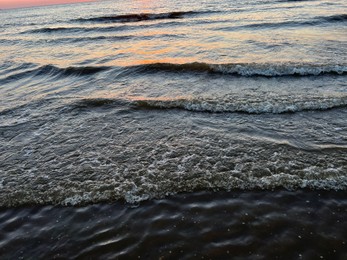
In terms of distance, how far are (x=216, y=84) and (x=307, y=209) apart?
7.98 m

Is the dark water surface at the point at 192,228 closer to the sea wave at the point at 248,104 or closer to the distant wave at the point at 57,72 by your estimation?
the sea wave at the point at 248,104

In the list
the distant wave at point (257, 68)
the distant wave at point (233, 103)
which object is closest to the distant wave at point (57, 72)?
the distant wave at point (257, 68)

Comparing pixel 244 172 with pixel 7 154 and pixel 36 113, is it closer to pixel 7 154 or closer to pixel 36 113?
pixel 7 154

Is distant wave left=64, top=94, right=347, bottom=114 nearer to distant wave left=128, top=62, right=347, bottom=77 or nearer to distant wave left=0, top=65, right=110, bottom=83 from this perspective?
distant wave left=128, top=62, right=347, bottom=77

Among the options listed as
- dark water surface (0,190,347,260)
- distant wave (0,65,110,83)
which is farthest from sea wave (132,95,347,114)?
distant wave (0,65,110,83)

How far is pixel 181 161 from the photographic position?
6.70 m

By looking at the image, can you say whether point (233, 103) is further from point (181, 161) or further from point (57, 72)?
point (57, 72)

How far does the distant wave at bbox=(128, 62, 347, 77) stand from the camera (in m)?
→ 12.4

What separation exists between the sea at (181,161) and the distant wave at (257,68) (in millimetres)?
82

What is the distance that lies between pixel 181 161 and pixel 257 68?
834cm

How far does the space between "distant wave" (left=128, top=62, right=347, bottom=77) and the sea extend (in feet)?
0.27

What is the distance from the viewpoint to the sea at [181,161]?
4.59 meters

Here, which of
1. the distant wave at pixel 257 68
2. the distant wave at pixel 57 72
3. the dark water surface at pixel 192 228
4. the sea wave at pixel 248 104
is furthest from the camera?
the distant wave at pixel 57 72

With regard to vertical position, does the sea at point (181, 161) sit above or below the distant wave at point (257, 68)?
below
